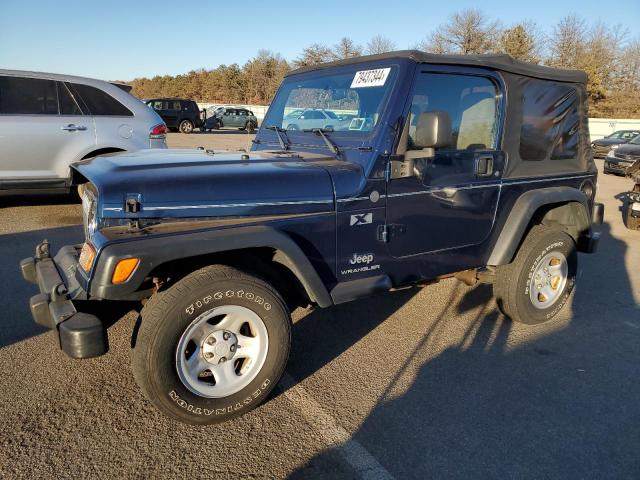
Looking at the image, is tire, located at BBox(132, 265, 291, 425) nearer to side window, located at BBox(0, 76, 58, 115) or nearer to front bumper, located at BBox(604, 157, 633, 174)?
side window, located at BBox(0, 76, 58, 115)

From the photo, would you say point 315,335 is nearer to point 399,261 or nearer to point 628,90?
point 399,261

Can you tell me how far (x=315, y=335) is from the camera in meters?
3.88

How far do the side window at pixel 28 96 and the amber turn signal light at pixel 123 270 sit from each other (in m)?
5.73

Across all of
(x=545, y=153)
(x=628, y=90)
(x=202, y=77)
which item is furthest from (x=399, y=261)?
(x=202, y=77)

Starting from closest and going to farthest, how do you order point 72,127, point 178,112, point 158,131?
point 72,127 → point 158,131 → point 178,112

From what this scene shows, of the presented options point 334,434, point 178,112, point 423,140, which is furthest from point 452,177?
point 178,112

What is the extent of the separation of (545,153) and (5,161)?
668 cm

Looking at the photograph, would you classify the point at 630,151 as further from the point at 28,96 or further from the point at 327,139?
the point at 28,96

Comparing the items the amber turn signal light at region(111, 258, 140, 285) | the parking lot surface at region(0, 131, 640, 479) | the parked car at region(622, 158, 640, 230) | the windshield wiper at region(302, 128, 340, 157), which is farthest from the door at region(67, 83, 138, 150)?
the parked car at region(622, 158, 640, 230)

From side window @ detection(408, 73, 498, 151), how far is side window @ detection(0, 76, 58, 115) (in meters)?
5.84

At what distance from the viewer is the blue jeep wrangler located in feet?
8.30

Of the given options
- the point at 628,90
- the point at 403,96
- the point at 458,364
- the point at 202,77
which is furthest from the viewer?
the point at 202,77

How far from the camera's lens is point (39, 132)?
22.3 ft

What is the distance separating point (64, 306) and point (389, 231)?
1.95 metres
